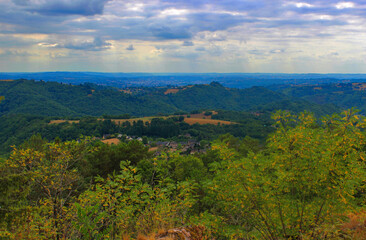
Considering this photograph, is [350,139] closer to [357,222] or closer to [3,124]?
[357,222]

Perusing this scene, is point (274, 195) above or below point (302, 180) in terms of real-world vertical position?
below

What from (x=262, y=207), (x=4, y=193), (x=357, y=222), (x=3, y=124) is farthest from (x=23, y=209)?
(x=3, y=124)

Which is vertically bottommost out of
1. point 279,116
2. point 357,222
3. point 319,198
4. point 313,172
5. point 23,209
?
point 357,222

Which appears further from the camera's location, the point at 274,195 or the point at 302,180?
the point at 274,195

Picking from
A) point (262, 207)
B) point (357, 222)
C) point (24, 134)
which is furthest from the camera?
point (24, 134)

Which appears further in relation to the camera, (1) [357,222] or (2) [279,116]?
(1) [357,222]

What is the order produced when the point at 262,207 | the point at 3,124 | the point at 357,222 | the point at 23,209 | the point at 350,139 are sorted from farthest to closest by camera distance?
1. the point at 3,124
2. the point at 357,222
3. the point at 23,209
4. the point at 262,207
5. the point at 350,139

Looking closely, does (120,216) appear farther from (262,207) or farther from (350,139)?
(350,139)

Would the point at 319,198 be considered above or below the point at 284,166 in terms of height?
below

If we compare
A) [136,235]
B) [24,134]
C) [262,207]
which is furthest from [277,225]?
[24,134]
